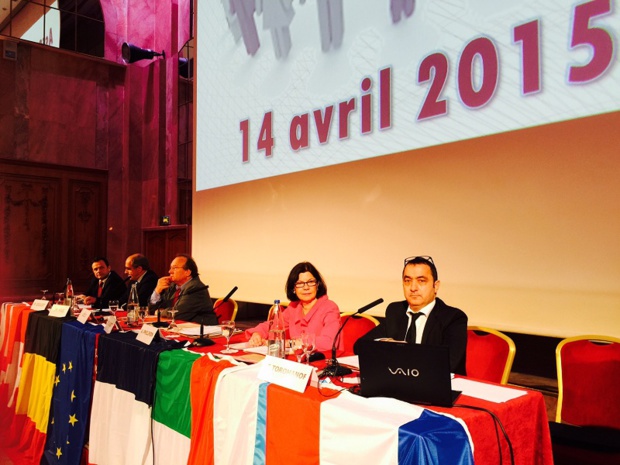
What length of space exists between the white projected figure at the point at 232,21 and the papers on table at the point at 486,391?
3.43m

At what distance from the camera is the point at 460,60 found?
2557 mm

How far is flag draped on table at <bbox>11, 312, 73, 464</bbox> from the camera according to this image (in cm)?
269

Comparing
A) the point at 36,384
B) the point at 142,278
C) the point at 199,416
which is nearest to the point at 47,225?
the point at 142,278

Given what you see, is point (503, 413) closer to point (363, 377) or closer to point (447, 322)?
point (363, 377)

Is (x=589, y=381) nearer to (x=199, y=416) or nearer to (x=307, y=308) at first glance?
(x=307, y=308)

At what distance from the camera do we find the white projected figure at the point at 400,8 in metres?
2.79

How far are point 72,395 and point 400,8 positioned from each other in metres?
2.74

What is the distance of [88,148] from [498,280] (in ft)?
21.0

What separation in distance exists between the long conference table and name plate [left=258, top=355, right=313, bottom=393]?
2 centimetres

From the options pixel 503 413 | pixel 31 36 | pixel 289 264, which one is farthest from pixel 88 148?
pixel 503 413

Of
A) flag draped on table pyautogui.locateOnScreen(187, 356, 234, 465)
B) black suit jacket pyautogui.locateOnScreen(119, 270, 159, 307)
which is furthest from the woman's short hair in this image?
black suit jacket pyautogui.locateOnScreen(119, 270, 159, 307)

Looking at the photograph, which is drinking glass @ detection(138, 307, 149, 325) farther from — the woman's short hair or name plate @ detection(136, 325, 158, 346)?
the woman's short hair

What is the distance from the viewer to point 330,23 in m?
3.23

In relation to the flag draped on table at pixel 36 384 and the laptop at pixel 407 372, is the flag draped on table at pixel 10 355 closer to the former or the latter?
the flag draped on table at pixel 36 384
